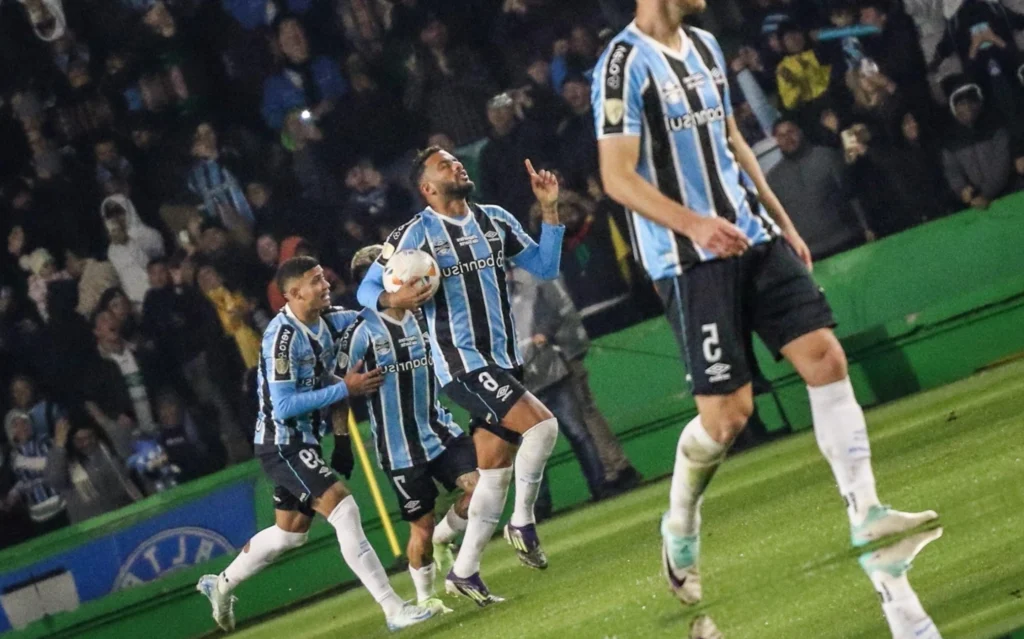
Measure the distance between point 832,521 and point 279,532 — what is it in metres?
3.32

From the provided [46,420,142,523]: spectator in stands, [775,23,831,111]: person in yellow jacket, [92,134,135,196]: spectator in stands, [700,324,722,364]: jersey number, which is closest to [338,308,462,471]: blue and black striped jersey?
[46,420,142,523]: spectator in stands

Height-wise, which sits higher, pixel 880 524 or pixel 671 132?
pixel 671 132

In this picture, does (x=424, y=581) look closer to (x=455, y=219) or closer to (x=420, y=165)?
(x=455, y=219)

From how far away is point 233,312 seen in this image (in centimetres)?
1199

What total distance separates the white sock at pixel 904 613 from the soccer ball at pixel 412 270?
3365 millimetres

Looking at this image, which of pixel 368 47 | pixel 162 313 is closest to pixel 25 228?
pixel 162 313

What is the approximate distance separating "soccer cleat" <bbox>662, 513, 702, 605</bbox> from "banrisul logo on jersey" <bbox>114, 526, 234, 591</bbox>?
681cm

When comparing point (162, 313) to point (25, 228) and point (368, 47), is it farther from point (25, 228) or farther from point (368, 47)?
point (368, 47)

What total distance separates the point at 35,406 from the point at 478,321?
5921 millimetres

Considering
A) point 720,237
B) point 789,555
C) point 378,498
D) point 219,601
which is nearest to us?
point 720,237

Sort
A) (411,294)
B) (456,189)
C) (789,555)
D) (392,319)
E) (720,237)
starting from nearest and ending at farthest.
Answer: (720,237) → (789,555) → (411,294) → (456,189) → (392,319)

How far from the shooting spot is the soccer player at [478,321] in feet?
23.4

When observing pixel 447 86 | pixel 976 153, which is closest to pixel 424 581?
pixel 447 86

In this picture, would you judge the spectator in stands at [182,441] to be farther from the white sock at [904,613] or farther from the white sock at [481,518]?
the white sock at [904,613]
